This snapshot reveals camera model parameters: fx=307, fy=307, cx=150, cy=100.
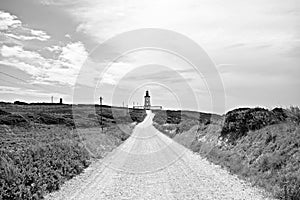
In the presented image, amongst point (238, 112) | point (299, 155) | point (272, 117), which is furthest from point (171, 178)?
point (238, 112)

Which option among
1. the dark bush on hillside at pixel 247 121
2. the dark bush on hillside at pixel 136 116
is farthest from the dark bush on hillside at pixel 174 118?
the dark bush on hillside at pixel 247 121

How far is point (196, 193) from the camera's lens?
9805 millimetres

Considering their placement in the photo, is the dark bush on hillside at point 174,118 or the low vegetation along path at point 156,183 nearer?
the low vegetation along path at point 156,183

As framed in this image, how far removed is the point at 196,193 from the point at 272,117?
10.2 m

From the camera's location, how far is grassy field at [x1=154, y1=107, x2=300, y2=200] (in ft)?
34.7

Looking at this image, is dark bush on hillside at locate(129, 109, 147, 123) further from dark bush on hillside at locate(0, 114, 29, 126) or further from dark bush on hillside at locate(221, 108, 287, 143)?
dark bush on hillside at locate(221, 108, 287, 143)

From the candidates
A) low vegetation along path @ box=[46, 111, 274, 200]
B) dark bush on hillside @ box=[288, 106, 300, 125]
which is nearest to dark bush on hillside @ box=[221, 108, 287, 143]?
dark bush on hillside @ box=[288, 106, 300, 125]

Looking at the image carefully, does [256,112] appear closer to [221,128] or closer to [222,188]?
[221,128]

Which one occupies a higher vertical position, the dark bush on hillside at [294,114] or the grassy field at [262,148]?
the dark bush on hillside at [294,114]

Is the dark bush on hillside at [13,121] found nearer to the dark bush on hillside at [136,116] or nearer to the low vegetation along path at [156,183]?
the low vegetation along path at [156,183]

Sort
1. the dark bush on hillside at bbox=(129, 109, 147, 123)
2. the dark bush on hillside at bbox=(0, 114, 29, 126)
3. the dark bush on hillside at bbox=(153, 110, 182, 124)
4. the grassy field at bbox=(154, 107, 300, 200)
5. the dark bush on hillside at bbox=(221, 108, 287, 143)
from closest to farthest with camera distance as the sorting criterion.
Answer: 1. the grassy field at bbox=(154, 107, 300, 200)
2. the dark bush on hillside at bbox=(221, 108, 287, 143)
3. the dark bush on hillside at bbox=(0, 114, 29, 126)
4. the dark bush on hillside at bbox=(153, 110, 182, 124)
5. the dark bush on hillside at bbox=(129, 109, 147, 123)

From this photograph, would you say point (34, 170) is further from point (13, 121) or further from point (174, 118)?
point (174, 118)

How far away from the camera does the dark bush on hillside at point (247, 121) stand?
1795 cm

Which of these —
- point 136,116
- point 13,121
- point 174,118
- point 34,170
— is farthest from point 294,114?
point 136,116
